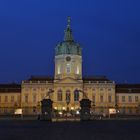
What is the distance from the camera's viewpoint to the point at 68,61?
461 feet

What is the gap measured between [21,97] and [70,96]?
1419cm

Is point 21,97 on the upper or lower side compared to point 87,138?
upper

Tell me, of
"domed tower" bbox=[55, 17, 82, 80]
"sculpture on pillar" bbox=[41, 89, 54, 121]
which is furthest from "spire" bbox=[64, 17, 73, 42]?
"sculpture on pillar" bbox=[41, 89, 54, 121]

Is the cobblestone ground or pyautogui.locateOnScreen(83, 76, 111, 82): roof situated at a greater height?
pyautogui.locateOnScreen(83, 76, 111, 82): roof

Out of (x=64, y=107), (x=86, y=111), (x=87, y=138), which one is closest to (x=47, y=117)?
(x=86, y=111)

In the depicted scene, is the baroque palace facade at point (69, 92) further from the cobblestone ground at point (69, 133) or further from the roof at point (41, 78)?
the cobblestone ground at point (69, 133)

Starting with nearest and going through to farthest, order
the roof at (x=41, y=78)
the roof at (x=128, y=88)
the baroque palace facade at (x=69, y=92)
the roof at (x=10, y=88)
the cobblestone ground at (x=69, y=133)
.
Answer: the cobblestone ground at (x=69, y=133) < the baroque palace facade at (x=69, y=92) < the roof at (x=10, y=88) < the roof at (x=128, y=88) < the roof at (x=41, y=78)

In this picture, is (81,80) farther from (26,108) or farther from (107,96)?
(26,108)

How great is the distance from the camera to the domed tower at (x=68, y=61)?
139500mm

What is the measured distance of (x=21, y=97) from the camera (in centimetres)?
13838

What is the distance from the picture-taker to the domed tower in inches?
5492

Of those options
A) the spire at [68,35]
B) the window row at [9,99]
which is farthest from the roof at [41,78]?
the spire at [68,35]

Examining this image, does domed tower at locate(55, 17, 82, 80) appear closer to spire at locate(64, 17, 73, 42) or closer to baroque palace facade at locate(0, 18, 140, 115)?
baroque palace facade at locate(0, 18, 140, 115)

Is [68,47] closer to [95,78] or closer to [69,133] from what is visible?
[95,78]
